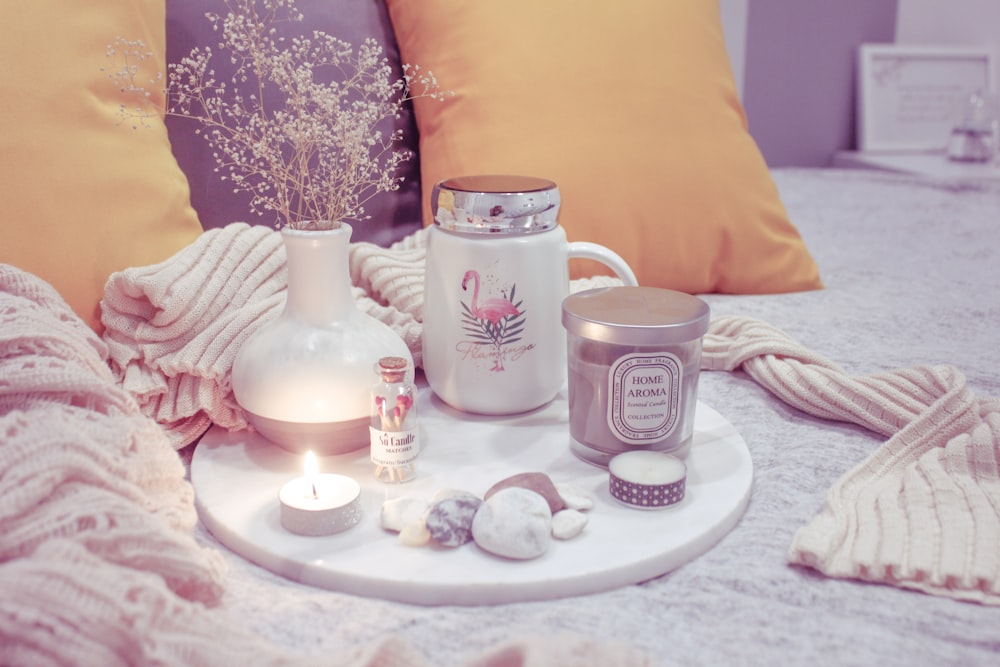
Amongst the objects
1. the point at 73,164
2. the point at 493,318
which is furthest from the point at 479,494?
the point at 73,164

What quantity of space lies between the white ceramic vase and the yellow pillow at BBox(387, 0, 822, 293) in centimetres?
43

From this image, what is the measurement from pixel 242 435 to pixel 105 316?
0.17 m

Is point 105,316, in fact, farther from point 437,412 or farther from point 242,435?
point 437,412

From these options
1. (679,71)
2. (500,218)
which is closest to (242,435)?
(500,218)

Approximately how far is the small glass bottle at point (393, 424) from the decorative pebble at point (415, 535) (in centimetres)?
9

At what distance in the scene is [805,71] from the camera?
2.21 meters

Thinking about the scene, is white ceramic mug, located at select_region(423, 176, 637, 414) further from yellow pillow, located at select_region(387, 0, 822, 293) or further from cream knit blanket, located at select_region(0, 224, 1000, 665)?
yellow pillow, located at select_region(387, 0, 822, 293)

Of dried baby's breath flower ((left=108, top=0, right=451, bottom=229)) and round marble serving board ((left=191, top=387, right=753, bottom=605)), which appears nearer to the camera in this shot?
round marble serving board ((left=191, top=387, right=753, bottom=605))

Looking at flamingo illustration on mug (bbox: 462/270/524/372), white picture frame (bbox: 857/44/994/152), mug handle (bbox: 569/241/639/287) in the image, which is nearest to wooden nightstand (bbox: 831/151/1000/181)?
white picture frame (bbox: 857/44/994/152)

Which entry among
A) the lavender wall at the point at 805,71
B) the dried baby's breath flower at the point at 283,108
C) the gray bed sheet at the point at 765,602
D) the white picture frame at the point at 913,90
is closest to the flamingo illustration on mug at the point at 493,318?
the dried baby's breath flower at the point at 283,108

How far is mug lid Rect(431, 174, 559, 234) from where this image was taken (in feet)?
2.40

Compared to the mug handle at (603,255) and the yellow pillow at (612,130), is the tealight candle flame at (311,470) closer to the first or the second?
the mug handle at (603,255)

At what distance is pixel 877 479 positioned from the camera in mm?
687

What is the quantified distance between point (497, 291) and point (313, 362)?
16cm
